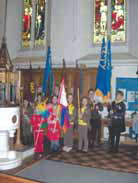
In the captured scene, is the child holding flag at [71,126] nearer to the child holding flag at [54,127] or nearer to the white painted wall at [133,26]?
the child holding flag at [54,127]

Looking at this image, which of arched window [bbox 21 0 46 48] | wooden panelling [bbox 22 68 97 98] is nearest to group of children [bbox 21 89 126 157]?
wooden panelling [bbox 22 68 97 98]

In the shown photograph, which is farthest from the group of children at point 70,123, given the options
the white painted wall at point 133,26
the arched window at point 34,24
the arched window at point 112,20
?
the arched window at point 34,24

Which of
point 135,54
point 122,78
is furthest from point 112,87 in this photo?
point 135,54

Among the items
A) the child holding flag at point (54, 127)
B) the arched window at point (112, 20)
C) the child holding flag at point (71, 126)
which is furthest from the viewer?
the arched window at point (112, 20)

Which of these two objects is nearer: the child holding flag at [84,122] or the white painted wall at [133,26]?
the child holding flag at [84,122]

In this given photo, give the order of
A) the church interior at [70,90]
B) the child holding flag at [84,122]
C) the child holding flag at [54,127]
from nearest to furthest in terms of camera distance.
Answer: the church interior at [70,90], the child holding flag at [54,127], the child holding flag at [84,122]

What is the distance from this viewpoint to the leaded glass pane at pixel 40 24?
856 cm

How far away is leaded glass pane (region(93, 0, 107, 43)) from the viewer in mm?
7676

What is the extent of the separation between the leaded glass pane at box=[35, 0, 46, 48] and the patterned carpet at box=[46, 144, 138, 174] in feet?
17.2

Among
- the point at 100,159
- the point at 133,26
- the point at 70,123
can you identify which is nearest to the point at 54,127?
the point at 70,123

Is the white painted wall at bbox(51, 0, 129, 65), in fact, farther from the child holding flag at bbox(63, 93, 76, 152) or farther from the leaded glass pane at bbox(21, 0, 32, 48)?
the child holding flag at bbox(63, 93, 76, 152)

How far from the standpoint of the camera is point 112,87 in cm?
698

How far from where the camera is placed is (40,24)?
28.3ft

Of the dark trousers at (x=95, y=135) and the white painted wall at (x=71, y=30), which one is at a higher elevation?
the white painted wall at (x=71, y=30)
